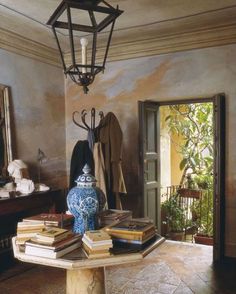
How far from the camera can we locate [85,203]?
191 cm

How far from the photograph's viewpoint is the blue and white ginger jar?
1.92 m

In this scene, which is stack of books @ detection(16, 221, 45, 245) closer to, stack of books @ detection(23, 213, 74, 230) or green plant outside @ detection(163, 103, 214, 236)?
stack of books @ detection(23, 213, 74, 230)

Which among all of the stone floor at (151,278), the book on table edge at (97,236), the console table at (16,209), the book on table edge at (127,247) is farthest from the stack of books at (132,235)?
the console table at (16,209)

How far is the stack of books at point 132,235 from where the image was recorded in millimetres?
1836

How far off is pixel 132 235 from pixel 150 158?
3.05m

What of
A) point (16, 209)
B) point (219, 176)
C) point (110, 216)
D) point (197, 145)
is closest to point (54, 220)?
point (110, 216)

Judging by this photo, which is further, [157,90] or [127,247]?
[157,90]

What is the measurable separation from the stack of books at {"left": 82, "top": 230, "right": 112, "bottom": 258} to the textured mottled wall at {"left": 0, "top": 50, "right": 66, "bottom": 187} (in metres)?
2.94

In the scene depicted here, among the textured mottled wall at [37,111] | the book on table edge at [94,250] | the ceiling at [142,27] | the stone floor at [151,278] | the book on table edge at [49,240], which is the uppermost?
the ceiling at [142,27]

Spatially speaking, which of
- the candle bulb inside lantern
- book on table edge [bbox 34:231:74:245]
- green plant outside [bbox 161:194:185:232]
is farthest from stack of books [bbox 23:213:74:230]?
green plant outside [bbox 161:194:185:232]

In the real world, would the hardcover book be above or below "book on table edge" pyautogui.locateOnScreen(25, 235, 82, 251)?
above

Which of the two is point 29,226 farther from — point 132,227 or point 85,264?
point 132,227

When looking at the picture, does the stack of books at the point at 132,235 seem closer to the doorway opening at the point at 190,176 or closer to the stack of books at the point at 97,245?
the stack of books at the point at 97,245

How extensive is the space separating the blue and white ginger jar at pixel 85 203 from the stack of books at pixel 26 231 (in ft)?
0.75
